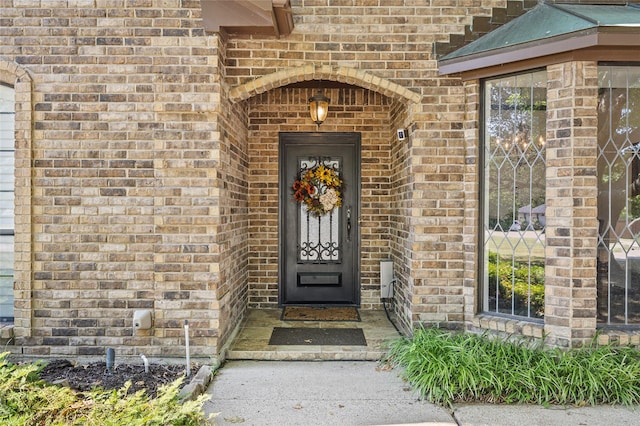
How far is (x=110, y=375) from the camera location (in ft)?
12.2

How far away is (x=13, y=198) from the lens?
423 centimetres

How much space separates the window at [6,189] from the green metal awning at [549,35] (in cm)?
415

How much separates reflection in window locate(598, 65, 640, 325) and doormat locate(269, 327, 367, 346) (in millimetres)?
2250

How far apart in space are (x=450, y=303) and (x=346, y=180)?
2.23 m

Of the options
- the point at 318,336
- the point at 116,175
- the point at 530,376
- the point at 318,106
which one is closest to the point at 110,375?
the point at 116,175

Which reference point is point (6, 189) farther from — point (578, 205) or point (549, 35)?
point (578, 205)

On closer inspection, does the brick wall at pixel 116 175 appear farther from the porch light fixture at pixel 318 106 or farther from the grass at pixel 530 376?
the grass at pixel 530 376

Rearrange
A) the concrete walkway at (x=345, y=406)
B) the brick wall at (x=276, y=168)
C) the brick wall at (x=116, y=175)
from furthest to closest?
the brick wall at (x=276, y=168) → the brick wall at (x=116, y=175) → the concrete walkway at (x=345, y=406)

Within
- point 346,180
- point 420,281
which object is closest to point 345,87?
point 346,180

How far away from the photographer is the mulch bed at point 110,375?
3.48m

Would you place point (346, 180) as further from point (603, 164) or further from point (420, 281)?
point (603, 164)

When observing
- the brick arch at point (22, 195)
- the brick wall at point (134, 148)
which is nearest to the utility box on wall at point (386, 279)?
the brick wall at point (134, 148)

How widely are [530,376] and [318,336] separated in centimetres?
208

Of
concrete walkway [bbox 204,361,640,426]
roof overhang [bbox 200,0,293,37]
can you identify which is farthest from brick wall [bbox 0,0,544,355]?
concrete walkway [bbox 204,361,640,426]
